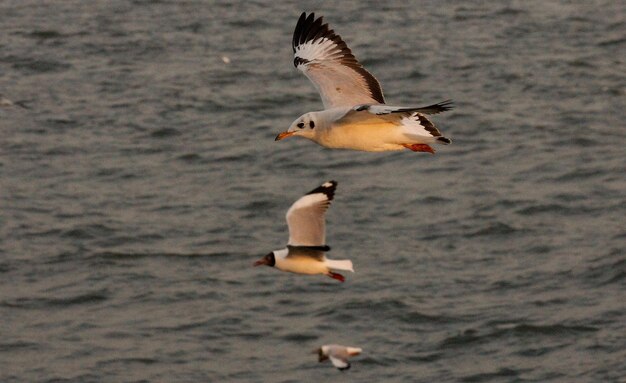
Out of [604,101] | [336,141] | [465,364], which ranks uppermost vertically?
[336,141]

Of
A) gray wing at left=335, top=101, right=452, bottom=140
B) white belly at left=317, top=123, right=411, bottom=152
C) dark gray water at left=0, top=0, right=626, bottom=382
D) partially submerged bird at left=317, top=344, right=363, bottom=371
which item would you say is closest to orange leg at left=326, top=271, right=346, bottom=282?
partially submerged bird at left=317, top=344, right=363, bottom=371

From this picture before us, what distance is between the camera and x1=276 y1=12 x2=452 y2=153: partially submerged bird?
1227 cm

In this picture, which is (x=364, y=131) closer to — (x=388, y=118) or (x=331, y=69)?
(x=388, y=118)

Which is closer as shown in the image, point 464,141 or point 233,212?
point 233,212

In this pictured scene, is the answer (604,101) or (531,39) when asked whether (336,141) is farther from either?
(531,39)

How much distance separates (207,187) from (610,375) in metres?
7.81

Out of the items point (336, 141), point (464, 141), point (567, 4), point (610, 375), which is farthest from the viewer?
point (567, 4)

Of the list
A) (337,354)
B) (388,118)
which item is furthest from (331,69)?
(337,354)

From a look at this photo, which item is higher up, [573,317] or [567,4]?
[567,4]

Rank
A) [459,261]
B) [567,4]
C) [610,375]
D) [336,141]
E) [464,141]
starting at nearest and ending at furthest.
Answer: [336,141] < [610,375] < [459,261] < [464,141] < [567,4]

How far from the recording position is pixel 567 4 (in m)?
31.2

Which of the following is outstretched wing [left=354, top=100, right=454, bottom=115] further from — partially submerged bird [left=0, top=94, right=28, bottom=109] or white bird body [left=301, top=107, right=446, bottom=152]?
partially submerged bird [left=0, top=94, right=28, bottom=109]

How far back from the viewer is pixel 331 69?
13992 millimetres

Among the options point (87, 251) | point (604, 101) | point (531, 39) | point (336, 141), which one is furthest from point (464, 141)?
point (336, 141)
